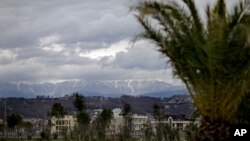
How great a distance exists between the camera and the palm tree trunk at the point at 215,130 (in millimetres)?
16734

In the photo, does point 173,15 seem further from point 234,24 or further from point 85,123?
point 85,123

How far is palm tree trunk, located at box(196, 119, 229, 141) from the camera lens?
16.7m

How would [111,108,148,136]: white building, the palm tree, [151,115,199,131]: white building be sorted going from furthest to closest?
[111,108,148,136]: white building, [151,115,199,131]: white building, the palm tree

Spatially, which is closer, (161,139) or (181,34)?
(181,34)

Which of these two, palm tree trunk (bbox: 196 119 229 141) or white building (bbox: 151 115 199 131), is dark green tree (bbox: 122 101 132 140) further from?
palm tree trunk (bbox: 196 119 229 141)

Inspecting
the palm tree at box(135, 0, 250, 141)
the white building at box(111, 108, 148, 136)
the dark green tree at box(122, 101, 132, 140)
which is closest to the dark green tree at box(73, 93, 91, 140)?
the white building at box(111, 108, 148, 136)

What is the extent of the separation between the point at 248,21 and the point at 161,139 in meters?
64.8

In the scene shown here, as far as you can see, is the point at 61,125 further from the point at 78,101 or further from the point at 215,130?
the point at 215,130

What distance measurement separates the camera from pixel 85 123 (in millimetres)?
91125

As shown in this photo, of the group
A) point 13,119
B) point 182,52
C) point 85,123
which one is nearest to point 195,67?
point 182,52

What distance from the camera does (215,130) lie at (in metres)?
16.7

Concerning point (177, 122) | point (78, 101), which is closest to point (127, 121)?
point (78, 101)

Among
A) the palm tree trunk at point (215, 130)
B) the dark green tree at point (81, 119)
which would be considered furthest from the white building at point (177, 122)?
the palm tree trunk at point (215, 130)

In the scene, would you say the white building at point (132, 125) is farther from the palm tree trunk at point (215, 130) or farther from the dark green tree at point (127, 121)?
the palm tree trunk at point (215, 130)
